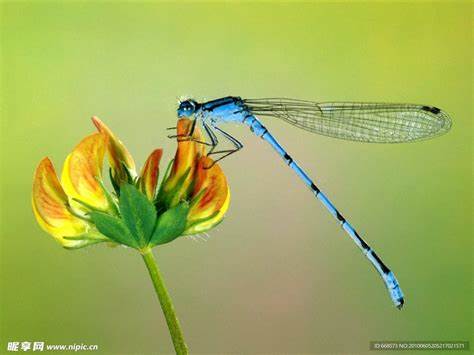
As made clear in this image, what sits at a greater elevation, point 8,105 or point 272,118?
point 8,105

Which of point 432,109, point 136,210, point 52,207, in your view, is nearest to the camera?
point 136,210

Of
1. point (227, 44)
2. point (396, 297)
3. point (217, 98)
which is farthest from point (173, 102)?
point (396, 297)

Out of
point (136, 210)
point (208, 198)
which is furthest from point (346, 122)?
point (136, 210)

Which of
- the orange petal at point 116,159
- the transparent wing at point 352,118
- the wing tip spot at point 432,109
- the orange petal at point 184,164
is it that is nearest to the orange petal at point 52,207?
the orange petal at point 116,159

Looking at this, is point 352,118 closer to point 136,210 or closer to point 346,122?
point 346,122

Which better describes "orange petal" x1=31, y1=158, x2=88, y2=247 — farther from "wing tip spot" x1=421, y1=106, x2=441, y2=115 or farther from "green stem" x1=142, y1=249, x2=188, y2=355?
"wing tip spot" x1=421, y1=106, x2=441, y2=115

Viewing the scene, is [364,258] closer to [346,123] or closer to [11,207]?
[346,123]

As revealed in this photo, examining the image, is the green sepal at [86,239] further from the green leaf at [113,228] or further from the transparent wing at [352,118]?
the transparent wing at [352,118]
